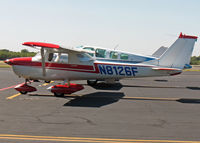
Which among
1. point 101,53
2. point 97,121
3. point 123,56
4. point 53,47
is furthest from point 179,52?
point 97,121

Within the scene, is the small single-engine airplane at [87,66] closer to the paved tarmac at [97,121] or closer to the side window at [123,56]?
the side window at [123,56]

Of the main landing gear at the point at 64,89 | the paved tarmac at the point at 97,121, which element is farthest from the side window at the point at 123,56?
the main landing gear at the point at 64,89

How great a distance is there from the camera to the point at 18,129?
5.97m

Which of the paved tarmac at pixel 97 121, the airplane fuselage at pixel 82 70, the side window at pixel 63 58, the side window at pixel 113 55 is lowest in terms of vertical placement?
the paved tarmac at pixel 97 121

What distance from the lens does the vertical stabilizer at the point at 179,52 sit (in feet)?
37.5

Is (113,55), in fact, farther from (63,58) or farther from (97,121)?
(97,121)

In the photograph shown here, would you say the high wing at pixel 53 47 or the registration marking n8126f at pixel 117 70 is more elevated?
the high wing at pixel 53 47

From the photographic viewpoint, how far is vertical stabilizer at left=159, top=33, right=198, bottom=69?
11438 mm

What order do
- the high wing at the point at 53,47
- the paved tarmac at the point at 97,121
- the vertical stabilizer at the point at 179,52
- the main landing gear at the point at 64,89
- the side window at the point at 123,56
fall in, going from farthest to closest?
the side window at the point at 123,56, the vertical stabilizer at the point at 179,52, the main landing gear at the point at 64,89, the high wing at the point at 53,47, the paved tarmac at the point at 97,121

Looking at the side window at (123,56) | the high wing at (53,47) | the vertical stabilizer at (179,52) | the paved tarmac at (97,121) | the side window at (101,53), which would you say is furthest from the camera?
the side window at (101,53)

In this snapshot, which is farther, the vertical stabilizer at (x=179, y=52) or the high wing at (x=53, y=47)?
the vertical stabilizer at (x=179, y=52)

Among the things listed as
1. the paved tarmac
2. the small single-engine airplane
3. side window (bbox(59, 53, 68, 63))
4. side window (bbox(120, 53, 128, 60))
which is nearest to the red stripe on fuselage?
the small single-engine airplane

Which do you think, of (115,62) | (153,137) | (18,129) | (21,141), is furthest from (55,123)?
(115,62)

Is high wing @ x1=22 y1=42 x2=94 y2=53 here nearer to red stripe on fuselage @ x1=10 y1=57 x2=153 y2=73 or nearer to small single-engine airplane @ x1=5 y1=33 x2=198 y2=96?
small single-engine airplane @ x1=5 y1=33 x2=198 y2=96
